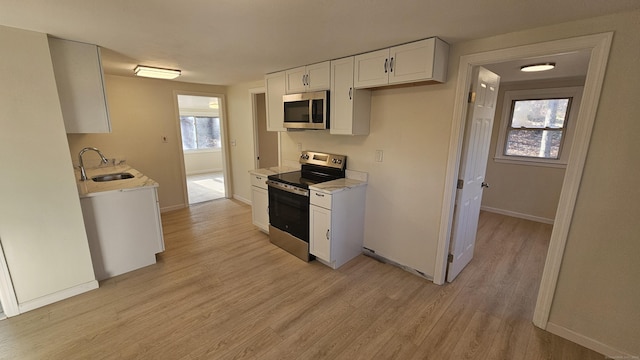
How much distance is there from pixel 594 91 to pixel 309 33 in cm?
200

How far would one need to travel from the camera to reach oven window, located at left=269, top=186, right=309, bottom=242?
3016mm

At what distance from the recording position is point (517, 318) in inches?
86.5

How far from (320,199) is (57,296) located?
2.54 metres

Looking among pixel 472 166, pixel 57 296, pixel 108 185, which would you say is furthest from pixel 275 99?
pixel 57 296

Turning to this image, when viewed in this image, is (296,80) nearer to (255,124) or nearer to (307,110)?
(307,110)

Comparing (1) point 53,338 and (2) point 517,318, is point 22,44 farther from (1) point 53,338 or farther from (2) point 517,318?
(2) point 517,318

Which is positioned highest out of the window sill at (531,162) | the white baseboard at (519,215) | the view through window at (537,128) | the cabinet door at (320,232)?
the view through window at (537,128)

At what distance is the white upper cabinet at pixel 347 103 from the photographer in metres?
2.75

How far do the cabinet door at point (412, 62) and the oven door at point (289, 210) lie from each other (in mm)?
1501

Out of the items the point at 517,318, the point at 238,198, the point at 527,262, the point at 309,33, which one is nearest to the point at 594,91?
the point at 517,318

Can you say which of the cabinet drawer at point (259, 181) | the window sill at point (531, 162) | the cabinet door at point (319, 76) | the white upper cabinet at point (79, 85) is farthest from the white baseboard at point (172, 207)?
the window sill at point (531, 162)

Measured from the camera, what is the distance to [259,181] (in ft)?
11.8

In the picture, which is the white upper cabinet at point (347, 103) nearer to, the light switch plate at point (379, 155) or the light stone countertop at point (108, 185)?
the light switch plate at point (379, 155)

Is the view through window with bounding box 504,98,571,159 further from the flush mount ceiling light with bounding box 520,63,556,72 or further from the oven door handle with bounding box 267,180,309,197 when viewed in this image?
the oven door handle with bounding box 267,180,309,197
